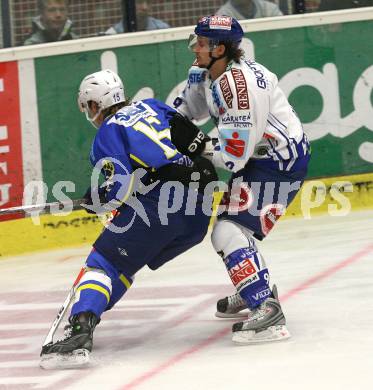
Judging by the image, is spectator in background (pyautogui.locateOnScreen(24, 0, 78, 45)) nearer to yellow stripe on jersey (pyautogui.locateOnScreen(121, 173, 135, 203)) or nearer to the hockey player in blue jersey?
the hockey player in blue jersey

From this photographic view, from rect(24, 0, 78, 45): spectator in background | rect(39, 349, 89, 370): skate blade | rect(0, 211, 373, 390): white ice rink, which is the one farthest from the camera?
rect(24, 0, 78, 45): spectator in background

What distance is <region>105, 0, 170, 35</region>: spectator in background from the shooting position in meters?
7.96

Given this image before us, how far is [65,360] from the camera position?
15.5ft

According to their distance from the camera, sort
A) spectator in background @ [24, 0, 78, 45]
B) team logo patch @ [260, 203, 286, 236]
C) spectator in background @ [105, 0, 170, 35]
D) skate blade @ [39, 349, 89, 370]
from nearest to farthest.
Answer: skate blade @ [39, 349, 89, 370]
team logo patch @ [260, 203, 286, 236]
spectator in background @ [24, 0, 78, 45]
spectator in background @ [105, 0, 170, 35]

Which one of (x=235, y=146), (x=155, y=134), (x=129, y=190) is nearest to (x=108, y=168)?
(x=129, y=190)

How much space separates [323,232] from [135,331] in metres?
2.28

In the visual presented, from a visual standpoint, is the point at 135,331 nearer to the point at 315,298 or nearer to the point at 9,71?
the point at 315,298

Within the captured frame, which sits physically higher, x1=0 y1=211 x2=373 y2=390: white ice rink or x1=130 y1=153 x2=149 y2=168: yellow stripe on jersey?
x1=130 y1=153 x2=149 y2=168: yellow stripe on jersey

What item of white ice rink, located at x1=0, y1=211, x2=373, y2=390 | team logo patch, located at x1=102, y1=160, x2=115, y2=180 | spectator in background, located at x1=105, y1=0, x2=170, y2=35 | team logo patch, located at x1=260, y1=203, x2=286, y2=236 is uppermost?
spectator in background, located at x1=105, y1=0, x2=170, y2=35

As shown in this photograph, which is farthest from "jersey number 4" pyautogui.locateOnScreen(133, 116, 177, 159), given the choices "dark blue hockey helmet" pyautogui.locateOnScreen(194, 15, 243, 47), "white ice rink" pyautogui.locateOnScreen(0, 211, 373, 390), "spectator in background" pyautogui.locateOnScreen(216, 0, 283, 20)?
"spectator in background" pyautogui.locateOnScreen(216, 0, 283, 20)

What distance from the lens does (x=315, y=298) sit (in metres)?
5.71

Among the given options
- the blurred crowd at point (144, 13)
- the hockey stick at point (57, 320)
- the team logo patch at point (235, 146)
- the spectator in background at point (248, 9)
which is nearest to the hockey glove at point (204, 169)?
the team logo patch at point (235, 146)

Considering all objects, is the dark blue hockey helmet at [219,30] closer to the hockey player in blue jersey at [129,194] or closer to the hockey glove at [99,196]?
the hockey player in blue jersey at [129,194]

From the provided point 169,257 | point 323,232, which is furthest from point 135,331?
point 323,232
